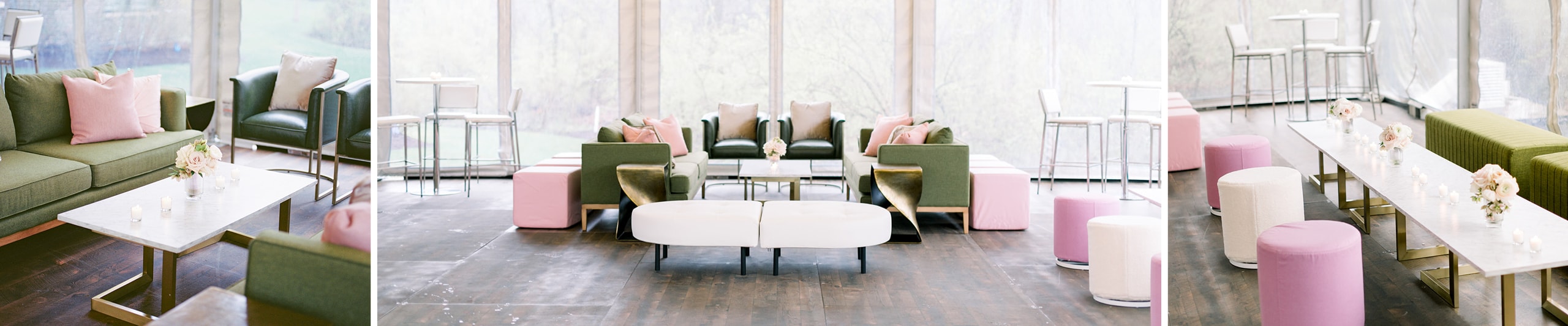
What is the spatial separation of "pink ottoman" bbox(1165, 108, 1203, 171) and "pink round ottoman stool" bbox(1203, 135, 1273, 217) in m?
0.04

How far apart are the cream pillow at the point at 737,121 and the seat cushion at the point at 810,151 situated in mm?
711

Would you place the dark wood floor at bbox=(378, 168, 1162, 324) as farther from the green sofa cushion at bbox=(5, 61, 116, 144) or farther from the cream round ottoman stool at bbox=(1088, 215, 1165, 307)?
the green sofa cushion at bbox=(5, 61, 116, 144)

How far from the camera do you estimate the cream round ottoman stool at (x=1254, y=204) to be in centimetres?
398

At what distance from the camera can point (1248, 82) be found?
144 inches

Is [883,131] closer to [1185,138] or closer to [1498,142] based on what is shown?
[1185,138]

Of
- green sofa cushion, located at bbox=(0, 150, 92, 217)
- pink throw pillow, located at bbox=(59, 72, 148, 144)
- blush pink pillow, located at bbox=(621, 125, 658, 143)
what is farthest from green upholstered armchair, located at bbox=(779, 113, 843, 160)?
green sofa cushion, located at bbox=(0, 150, 92, 217)

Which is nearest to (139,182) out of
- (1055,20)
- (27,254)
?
(27,254)

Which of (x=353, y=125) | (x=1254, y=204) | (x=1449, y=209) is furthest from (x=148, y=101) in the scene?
(x=1449, y=209)

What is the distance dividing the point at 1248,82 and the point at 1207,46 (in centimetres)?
31

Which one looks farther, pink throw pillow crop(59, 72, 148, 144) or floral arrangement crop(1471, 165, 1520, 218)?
floral arrangement crop(1471, 165, 1520, 218)

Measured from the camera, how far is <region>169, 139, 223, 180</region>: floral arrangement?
263 centimetres

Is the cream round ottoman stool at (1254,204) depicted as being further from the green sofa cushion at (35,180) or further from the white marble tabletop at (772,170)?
the green sofa cushion at (35,180)

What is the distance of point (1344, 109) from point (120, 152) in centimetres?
468

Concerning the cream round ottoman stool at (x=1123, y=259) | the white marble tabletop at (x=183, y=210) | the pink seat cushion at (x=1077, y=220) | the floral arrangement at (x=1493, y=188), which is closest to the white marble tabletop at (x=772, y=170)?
the pink seat cushion at (x=1077, y=220)
